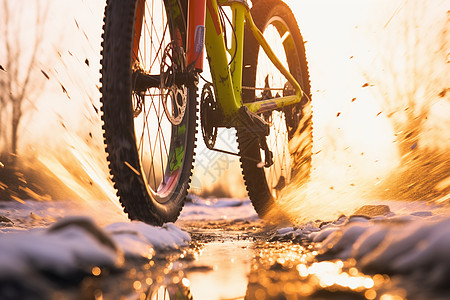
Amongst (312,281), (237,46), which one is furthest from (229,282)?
(237,46)

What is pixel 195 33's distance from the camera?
2107 millimetres

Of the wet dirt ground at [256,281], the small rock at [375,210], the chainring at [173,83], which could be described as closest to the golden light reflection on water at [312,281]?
the wet dirt ground at [256,281]

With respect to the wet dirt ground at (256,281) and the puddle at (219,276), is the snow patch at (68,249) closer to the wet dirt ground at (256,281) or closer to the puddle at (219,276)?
the wet dirt ground at (256,281)

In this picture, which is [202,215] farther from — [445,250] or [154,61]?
[445,250]

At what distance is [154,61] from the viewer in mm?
2057

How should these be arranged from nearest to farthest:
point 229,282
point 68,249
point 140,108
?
point 68,249, point 229,282, point 140,108

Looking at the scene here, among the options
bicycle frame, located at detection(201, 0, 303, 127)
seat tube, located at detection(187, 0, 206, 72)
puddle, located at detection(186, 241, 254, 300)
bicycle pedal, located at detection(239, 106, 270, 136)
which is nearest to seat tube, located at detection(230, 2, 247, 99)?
bicycle frame, located at detection(201, 0, 303, 127)

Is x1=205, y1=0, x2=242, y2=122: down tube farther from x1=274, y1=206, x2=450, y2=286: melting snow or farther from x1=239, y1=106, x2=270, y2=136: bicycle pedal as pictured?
x1=274, y1=206, x2=450, y2=286: melting snow

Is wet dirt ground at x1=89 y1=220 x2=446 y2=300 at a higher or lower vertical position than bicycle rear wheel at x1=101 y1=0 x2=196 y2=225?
lower

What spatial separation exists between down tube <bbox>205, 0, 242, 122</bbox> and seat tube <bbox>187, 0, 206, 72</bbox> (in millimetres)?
234

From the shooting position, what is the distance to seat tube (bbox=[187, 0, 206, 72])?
6.92ft

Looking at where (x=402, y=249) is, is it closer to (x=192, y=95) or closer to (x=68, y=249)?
(x=68, y=249)

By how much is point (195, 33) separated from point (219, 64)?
15.0 inches

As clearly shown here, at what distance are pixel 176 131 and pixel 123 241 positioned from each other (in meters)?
1.49
